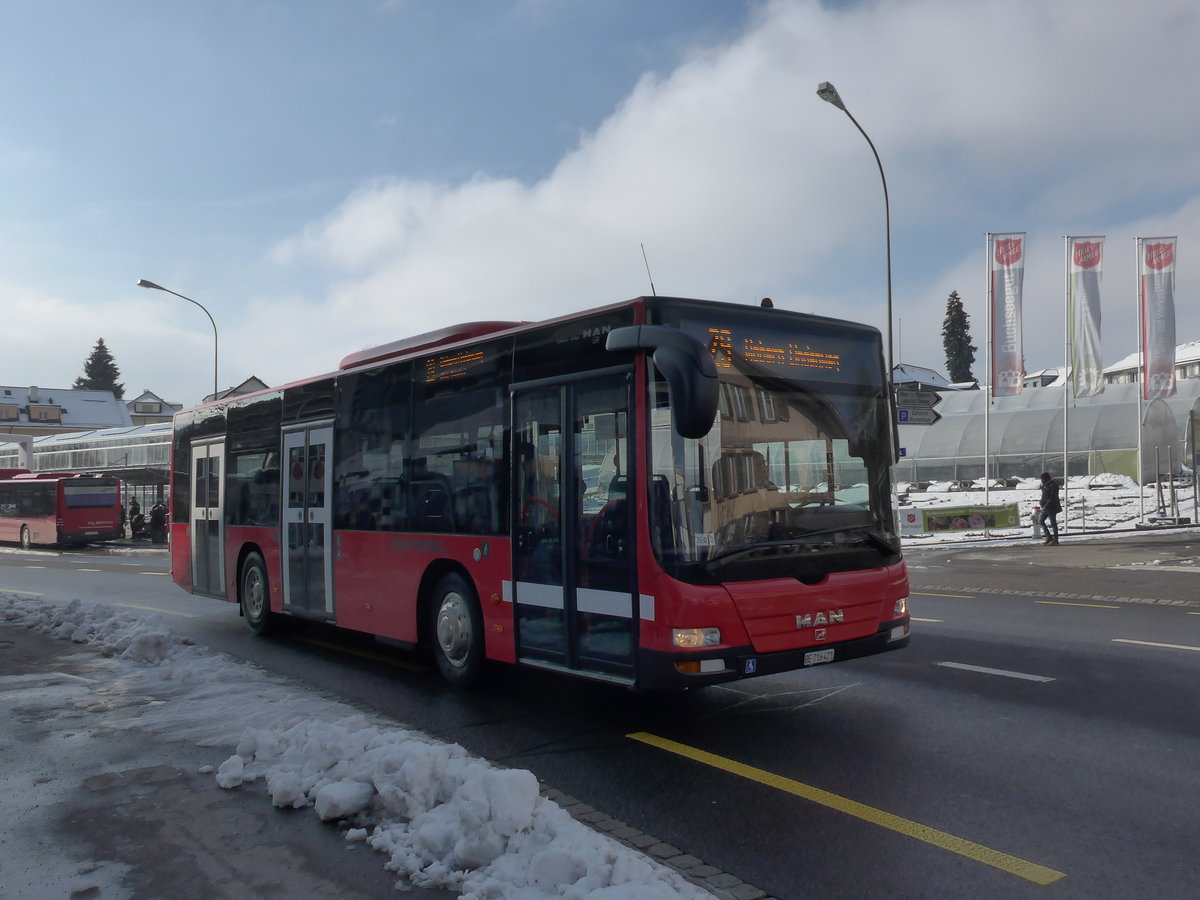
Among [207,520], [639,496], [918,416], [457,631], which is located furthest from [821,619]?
[918,416]

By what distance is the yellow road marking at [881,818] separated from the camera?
4.13 m

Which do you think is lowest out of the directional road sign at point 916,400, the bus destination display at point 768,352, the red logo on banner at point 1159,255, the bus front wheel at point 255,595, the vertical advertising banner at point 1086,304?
the bus front wheel at point 255,595

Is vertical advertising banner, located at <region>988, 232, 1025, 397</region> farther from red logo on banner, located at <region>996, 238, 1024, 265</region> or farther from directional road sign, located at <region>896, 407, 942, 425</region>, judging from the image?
directional road sign, located at <region>896, 407, 942, 425</region>

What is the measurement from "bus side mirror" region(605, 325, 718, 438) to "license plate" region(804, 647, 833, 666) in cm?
167

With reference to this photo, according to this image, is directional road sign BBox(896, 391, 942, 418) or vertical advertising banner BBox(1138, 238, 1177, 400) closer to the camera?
directional road sign BBox(896, 391, 942, 418)

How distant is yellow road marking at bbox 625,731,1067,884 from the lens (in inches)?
163

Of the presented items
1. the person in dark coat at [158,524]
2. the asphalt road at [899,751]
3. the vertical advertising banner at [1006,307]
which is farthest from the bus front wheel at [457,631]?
the person in dark coat at [158,524]

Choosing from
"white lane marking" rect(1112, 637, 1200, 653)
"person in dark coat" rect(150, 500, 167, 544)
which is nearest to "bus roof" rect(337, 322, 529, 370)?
"white lane marking" rect(1112, 637, 1200, 653)

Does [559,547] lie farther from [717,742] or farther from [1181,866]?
[1181,866]

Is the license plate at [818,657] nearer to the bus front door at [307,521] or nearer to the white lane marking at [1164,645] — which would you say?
Answer: the white lane marking at [1164,645]

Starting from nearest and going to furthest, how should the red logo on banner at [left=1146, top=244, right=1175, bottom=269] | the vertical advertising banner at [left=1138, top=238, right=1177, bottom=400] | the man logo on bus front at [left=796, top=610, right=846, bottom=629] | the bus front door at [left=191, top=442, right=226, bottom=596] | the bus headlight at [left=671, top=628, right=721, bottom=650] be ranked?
the bus headlight at [left=671, top=628, right=721, bottom=650] < the man logo on bus front at [left=796, top=610, right=846, bottom=629] < the bus front door at [left=191, top=442, right=226, bottom=596] < the vertical advertising banner at [left=1138, top=238, right=1177, bottom=400] < the red logo on banner at [left=1146, top=244, right=1175, bottom=269]

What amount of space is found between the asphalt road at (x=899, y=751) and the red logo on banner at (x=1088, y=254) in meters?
20.5

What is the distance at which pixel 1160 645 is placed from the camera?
9.46 m

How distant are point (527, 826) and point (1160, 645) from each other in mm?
7680
